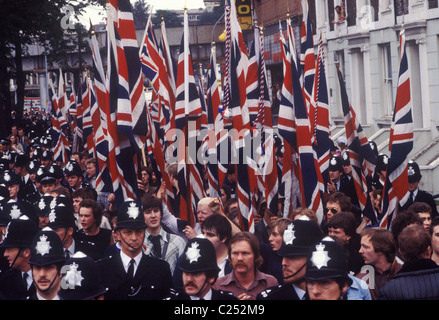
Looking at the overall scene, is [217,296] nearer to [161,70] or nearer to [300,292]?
[300,292]

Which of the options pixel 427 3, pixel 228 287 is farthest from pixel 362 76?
pixel 228 287

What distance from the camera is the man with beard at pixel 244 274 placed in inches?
285

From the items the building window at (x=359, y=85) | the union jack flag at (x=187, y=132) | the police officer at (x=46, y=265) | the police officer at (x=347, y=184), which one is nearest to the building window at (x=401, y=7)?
the building window at (x=359, y=85)

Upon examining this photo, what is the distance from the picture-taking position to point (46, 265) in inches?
276

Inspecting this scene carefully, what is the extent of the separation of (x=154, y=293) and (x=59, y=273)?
33.4 inches

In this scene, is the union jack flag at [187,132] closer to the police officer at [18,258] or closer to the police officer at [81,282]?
the police officer at [18,258]

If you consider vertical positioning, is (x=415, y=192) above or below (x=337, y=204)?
below

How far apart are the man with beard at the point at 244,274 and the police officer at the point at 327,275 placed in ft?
3.91

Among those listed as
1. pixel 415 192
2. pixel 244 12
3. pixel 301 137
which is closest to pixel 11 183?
pixel 301 137

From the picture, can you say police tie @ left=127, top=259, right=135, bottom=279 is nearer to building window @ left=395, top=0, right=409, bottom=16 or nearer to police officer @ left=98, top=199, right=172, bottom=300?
police officer @ left=98, top=199, right=172, bottom=300

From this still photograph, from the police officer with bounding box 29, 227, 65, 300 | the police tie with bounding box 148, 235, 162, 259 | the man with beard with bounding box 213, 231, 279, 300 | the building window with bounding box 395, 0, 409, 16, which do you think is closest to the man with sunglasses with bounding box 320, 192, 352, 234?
the police tie with bounding box 148, 235, 162, 259

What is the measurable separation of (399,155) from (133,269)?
4193mm

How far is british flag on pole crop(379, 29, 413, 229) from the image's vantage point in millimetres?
10227

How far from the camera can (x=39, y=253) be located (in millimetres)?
7125
